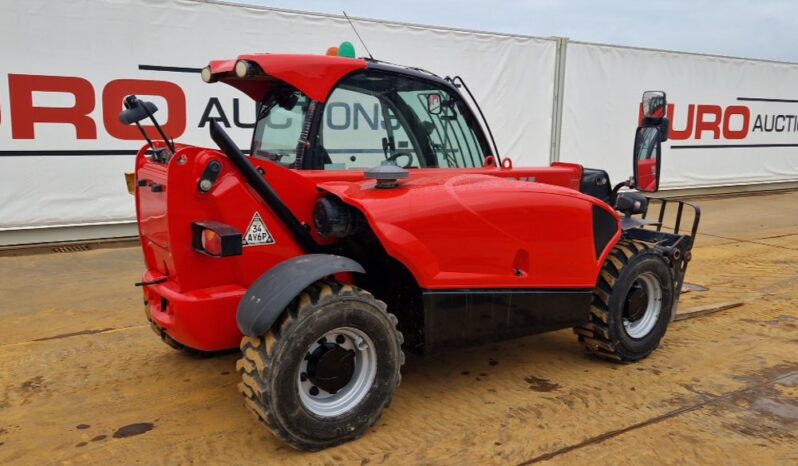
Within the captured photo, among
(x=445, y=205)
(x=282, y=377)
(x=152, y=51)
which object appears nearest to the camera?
(x=282, y=377)

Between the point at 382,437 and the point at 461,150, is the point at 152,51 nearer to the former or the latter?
the point at 461,150

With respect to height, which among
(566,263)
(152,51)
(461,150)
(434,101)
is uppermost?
(152,51)

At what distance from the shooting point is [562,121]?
11.9 meters

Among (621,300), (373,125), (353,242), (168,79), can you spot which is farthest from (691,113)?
(353,242)

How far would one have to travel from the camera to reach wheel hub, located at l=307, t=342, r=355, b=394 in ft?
10.1

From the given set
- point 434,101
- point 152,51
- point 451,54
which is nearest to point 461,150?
point 434,101

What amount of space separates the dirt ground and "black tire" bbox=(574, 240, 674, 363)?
131 millimetres

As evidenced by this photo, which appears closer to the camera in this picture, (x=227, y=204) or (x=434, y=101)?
(x=227, y=204)

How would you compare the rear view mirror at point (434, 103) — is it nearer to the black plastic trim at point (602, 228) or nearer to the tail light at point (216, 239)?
the black plastic trim at point (602, 228)

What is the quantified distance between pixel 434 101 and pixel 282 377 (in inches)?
76.9

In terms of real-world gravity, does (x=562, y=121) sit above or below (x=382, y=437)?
above

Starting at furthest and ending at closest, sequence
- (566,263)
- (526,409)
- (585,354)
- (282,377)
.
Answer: (585,354) < (566,263) < (526,409) < (282,377)

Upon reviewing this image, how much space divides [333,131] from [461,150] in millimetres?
955

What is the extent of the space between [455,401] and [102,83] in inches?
259
